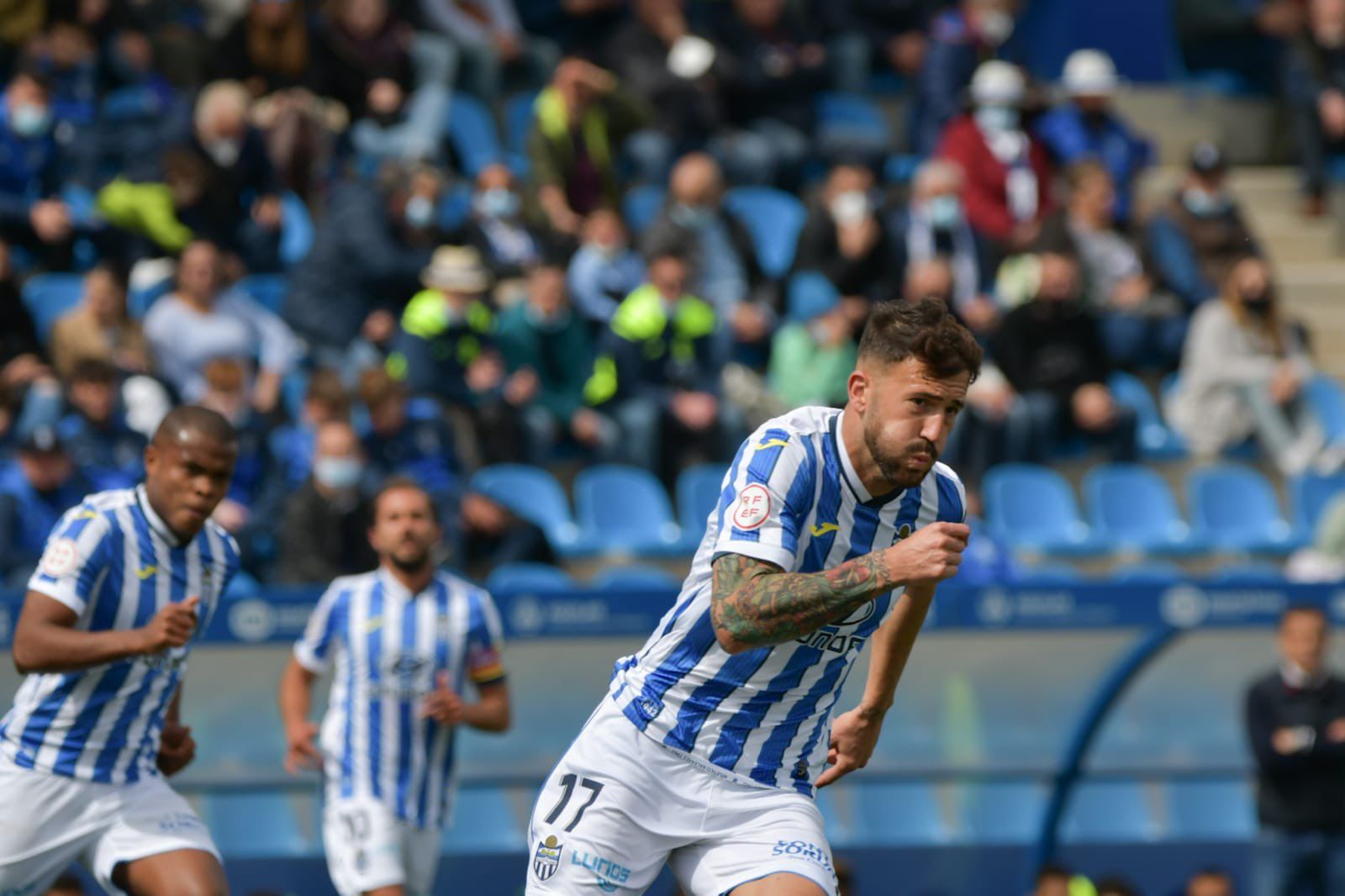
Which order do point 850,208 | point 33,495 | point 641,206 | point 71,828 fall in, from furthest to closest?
point 641,206
point 850,208
point 33,495
point 71,828

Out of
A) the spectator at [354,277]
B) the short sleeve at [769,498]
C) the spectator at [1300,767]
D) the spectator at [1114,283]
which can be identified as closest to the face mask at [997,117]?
the spectator at [1114,283]

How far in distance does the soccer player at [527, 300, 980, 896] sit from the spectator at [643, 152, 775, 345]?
277 inches

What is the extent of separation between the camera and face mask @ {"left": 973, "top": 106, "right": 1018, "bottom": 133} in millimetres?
14445

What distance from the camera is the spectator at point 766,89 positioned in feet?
46.2

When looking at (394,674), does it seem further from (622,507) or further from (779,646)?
(622,507)

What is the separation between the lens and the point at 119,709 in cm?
584

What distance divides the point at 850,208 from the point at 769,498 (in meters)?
8.60

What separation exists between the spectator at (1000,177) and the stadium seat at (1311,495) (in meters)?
2.44

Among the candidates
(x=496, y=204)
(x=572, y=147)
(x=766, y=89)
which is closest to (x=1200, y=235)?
(x=766, y=89)

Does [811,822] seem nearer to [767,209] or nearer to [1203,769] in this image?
[1203,769]

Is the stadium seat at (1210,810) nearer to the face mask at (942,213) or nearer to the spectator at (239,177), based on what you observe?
the face mask at (942,213)

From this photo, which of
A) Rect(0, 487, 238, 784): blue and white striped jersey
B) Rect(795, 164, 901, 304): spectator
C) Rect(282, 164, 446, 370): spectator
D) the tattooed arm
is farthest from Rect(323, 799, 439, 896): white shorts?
Rect(795, 164, 901, 304): spectator

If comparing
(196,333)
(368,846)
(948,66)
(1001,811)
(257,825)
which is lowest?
(1001,811)

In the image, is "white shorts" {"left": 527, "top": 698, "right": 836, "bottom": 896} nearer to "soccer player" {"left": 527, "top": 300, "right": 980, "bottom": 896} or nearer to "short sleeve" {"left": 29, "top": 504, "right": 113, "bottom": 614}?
"soccer player" {"left": 527, "top": 300, "right": 980, "bottom": 896}
